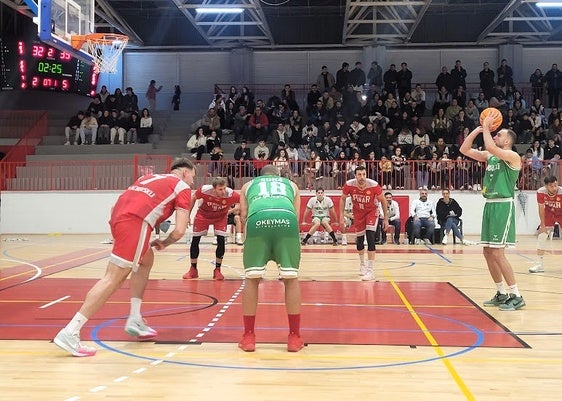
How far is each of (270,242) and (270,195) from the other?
1.66 feet

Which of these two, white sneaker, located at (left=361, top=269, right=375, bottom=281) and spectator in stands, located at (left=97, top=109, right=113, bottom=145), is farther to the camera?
spectator in stands, located at (left=97, top=109, right=113, bottom=145)

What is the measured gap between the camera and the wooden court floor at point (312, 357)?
545 centimetres

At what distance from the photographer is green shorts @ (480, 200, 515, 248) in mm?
9188

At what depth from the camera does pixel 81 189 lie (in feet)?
87.1

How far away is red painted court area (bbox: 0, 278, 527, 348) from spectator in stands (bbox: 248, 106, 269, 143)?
57.0ft

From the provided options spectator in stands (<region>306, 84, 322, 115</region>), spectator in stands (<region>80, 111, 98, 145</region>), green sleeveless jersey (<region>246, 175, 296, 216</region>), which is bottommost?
green sleeveless jersey (<region>246, 175, 296, 216</region>)

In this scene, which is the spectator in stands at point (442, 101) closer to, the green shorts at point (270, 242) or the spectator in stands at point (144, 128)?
the spectator in stands at point (144, 128)

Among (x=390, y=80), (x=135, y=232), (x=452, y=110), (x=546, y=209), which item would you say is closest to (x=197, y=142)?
(x=390, y=80)

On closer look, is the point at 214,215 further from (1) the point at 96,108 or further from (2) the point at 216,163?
(1) the point at 96,108

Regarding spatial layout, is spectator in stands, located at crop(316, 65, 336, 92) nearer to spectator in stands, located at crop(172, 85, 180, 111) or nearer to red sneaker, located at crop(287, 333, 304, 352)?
spectator in stands, located at crop(172, 85, 180, 111)

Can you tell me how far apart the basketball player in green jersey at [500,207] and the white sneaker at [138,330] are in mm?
4664

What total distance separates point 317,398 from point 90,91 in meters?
29.3

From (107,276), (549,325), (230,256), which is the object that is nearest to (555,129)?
(230,256)

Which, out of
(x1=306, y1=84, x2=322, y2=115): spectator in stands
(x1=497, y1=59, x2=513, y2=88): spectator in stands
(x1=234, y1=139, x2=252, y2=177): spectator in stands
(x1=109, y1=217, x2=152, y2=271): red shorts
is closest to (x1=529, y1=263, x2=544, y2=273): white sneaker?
(x1=109, y1=217, x2=152, y2=271): red shorts
